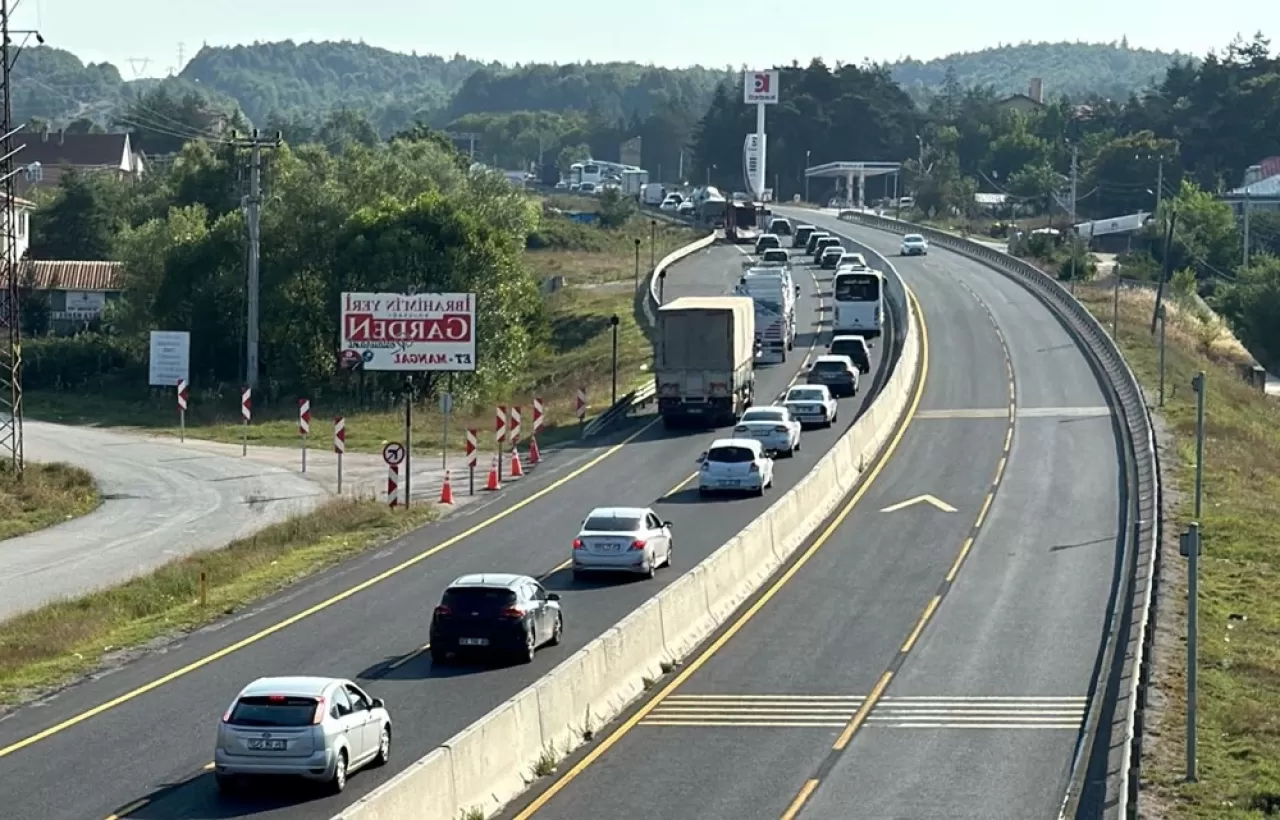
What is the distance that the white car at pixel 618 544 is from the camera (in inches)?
1501

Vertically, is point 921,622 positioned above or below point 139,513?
above

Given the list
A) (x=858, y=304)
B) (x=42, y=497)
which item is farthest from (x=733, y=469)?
(x=858, y=304)

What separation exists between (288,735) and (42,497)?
35.1m

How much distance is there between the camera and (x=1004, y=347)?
81250 millimetres

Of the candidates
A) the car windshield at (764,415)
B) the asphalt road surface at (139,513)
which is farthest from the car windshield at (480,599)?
the car windshield at (764,415)

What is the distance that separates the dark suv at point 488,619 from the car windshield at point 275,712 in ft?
26.3

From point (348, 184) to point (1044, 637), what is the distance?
62005 millimetres

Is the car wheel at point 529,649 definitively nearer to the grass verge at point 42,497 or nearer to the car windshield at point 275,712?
the car windshield at point 275,712

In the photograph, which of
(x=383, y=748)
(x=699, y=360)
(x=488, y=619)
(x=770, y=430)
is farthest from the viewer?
(x=699, y=360)

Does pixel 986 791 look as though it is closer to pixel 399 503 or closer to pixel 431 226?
pixel 399 503

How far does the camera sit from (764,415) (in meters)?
54.8

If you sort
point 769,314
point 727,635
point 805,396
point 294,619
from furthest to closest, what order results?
point 769,314
point 805,396
point 294,619
point 727,635

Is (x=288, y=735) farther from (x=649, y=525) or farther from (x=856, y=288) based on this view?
(x=856, y=288)

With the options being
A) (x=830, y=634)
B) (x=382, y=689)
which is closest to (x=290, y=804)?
(x=382, y=689)
